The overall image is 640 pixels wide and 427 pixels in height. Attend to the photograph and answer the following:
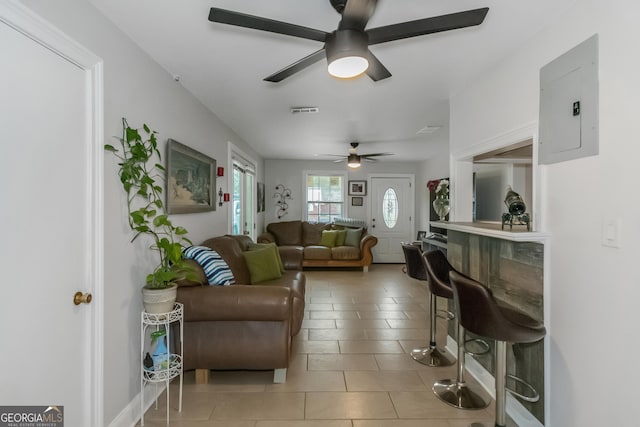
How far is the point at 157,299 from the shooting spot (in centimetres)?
192

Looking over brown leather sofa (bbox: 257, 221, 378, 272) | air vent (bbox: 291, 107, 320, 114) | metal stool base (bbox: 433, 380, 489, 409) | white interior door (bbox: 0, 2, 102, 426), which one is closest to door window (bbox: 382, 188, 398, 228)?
brown leather sofa (bbox: 257, 221, 378, 272)

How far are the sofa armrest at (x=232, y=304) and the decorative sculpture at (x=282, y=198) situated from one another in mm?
5057

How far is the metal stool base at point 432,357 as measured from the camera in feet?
8.77

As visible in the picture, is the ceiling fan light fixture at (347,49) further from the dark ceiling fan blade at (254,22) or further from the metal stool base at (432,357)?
the metal stool base at (432,357)

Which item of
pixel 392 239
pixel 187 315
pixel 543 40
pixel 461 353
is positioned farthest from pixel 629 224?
pixel 392 239

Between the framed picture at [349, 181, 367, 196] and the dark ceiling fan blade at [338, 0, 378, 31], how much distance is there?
599 centimetres

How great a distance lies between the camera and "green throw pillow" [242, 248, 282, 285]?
348 cm

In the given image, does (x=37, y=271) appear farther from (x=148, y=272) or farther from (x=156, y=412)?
(x=156, y=412)

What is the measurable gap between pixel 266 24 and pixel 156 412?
2462 millimetres

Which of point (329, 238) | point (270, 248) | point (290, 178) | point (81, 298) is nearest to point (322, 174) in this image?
point (290, 178)

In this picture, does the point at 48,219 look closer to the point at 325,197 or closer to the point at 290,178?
the point at 290,178

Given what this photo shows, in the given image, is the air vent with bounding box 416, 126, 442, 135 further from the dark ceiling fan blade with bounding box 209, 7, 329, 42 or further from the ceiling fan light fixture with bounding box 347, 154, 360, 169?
the dark ceiling fan blade with bounding box 209, 7, 329, 42

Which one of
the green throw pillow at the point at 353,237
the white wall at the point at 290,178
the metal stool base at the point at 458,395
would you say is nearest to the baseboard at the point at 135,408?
the metal stool base at the point at 458,395

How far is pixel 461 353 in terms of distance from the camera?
7.38ft
